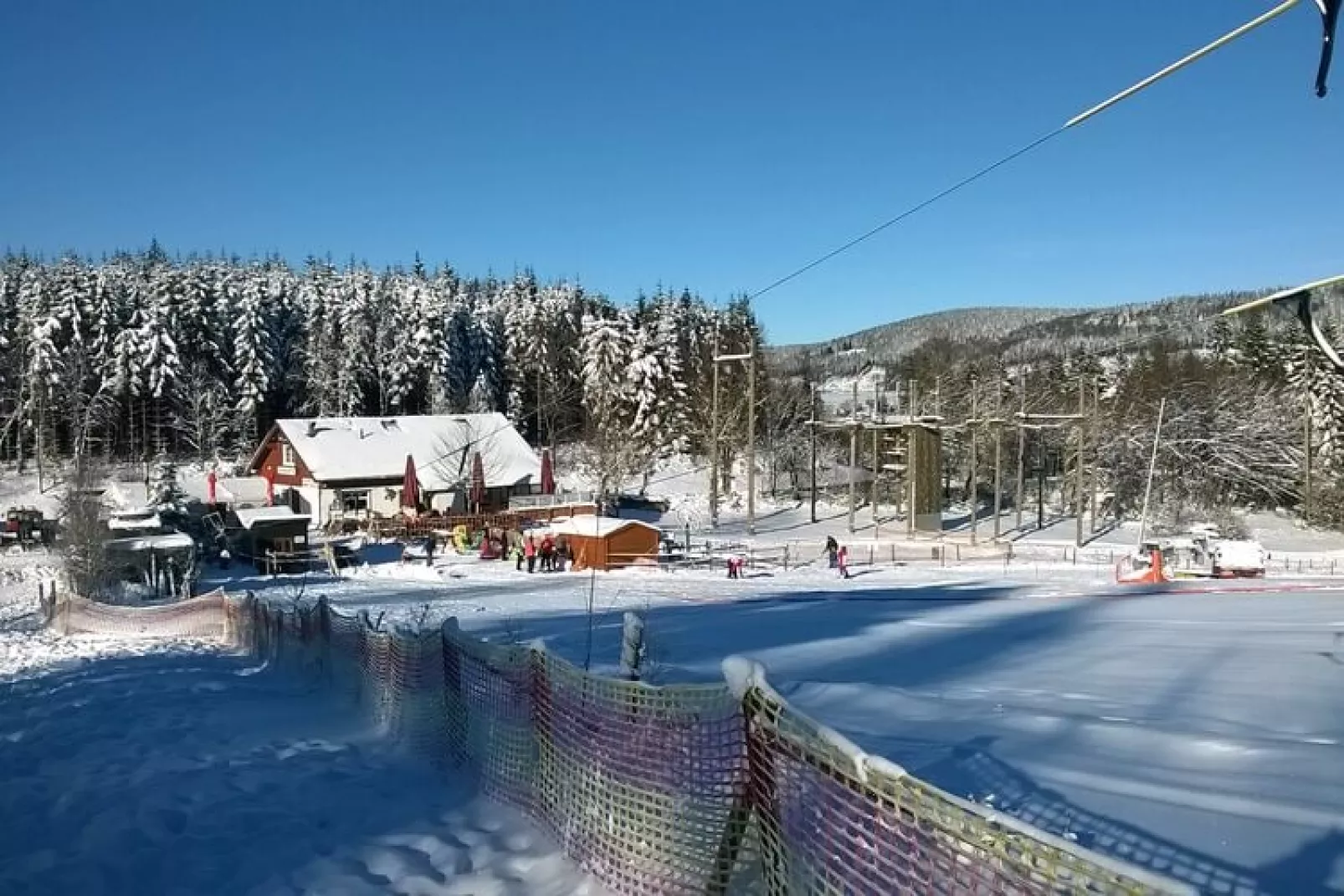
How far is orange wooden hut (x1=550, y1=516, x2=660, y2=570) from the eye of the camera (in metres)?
37.9

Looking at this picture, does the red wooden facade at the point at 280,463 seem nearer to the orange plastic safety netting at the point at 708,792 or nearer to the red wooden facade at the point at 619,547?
the red wooden facade at the point at 619,547

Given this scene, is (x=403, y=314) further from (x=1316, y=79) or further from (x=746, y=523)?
(x=1316, y=79)

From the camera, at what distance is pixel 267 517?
4406 cm

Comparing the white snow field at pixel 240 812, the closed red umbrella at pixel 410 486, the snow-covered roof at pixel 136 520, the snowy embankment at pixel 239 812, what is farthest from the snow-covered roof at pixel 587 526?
the white snow field at pixel 240 812

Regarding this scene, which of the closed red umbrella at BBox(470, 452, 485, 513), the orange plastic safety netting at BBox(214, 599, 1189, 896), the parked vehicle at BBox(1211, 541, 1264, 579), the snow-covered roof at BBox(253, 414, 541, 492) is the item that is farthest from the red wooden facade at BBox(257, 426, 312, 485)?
the orange plastic safety netting at BBox(214, 599, 1189, 896)

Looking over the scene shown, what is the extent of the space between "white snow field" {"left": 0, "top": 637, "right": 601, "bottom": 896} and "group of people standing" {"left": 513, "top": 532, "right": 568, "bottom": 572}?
2482 cm

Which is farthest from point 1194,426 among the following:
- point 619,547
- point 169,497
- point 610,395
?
point 169,497

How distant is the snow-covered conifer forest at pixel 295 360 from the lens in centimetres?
7325

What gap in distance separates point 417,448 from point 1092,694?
53.7 m

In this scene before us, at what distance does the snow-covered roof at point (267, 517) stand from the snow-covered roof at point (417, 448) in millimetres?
8706

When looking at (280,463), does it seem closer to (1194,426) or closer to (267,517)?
(267,517)

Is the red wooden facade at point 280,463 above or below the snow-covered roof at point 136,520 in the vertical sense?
above

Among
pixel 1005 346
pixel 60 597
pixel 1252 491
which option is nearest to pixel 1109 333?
pixel 1005 346

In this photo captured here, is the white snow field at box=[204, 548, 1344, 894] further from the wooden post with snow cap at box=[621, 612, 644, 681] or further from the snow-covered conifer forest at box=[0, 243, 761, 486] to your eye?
the snow-covered conifer forest at box=[0, 243, 761, 486]
